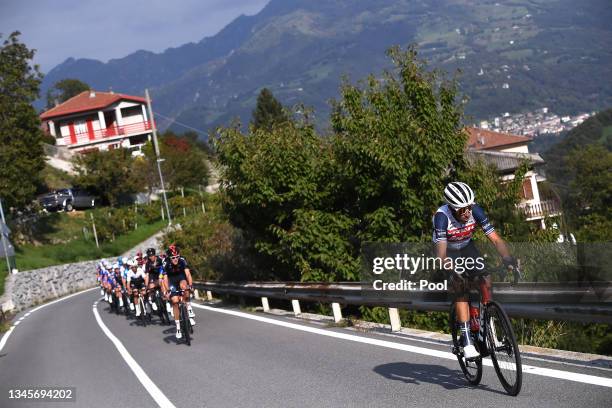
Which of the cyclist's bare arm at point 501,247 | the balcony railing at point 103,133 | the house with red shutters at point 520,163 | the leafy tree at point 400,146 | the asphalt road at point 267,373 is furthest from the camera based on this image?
the balcony railing at point 103,133

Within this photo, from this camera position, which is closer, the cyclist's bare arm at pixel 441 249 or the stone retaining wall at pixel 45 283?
the cyclist's bare arm at pixel 441 249

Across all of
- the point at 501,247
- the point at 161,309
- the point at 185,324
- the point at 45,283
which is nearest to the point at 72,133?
the point at 45,283

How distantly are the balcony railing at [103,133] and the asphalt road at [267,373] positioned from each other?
71736mm

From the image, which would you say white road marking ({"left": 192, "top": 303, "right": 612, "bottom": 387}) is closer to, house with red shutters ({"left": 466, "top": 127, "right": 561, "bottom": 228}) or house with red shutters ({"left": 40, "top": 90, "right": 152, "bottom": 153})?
house with red shutters ({"left": 466, "top": 127, "right": 561, "bottom": 228})

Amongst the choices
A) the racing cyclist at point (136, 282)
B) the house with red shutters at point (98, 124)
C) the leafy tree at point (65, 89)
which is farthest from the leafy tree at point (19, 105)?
the leafy tree at point (65, 89)

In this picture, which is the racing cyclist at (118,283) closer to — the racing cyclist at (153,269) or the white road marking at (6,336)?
the white road marking at (6,336)

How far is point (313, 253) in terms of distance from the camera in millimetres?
17625

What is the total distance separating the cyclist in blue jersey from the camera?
6.80 m

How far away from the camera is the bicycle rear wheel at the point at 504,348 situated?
21.1 feet

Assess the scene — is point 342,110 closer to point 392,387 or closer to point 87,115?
point 392,387

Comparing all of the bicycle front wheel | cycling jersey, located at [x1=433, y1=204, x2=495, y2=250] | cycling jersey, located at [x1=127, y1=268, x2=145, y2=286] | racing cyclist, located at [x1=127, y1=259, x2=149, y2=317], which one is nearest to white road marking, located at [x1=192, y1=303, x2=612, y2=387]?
cycling jersey, located at [x1=433, y1=204, x2=495, y2=250]

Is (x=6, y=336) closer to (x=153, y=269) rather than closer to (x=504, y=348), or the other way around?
(x=153, y=269)

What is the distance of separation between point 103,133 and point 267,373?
266 feet

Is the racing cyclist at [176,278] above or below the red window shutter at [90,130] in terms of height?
below
